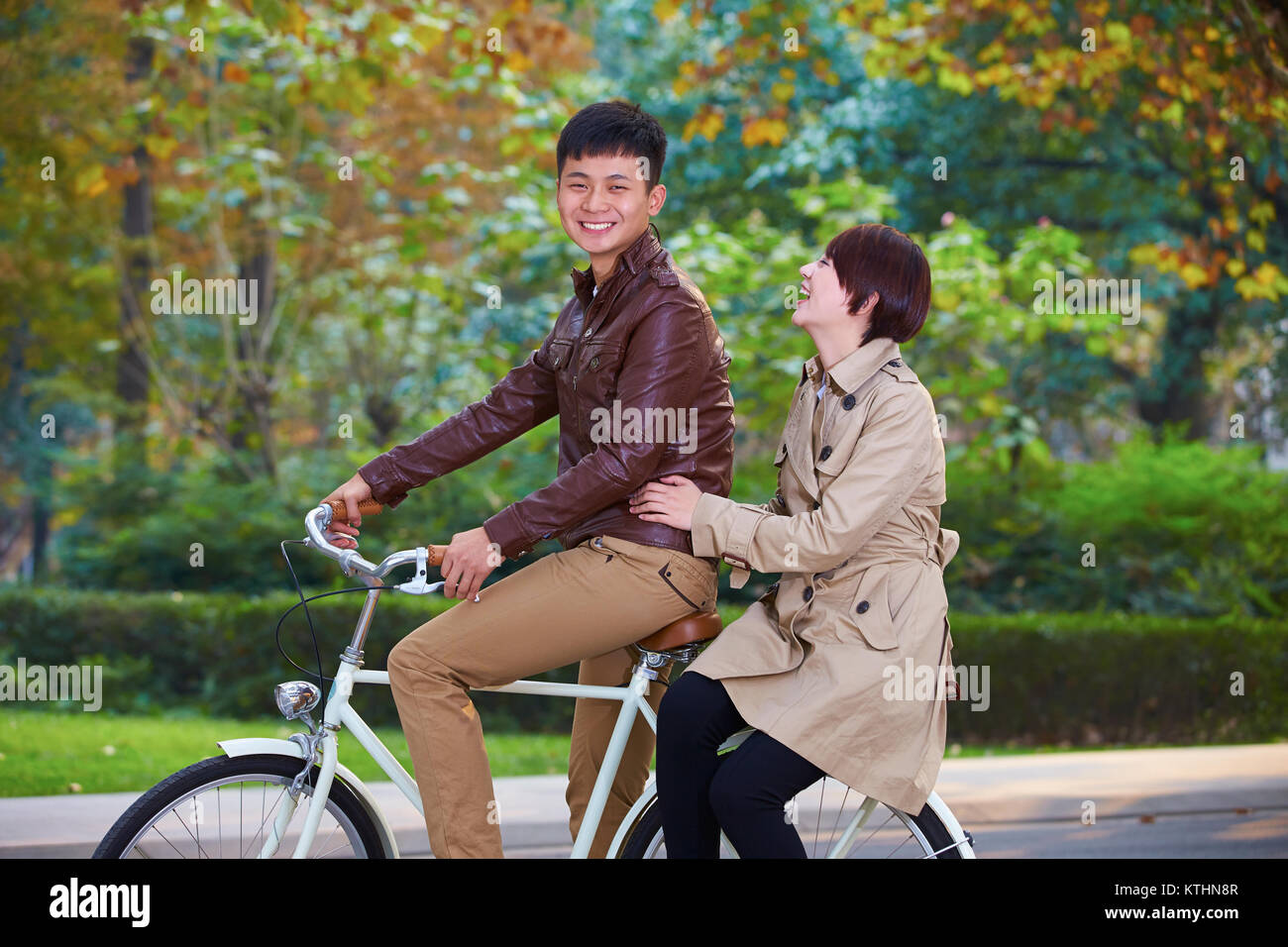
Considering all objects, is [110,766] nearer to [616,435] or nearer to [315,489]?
[315,489]

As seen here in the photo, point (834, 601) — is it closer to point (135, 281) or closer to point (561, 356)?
point (561, 356)

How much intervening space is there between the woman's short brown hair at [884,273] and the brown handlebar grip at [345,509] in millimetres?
1360

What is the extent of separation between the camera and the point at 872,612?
306cm

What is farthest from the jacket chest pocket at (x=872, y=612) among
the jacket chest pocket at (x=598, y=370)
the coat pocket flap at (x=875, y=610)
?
the jacket chest pocket at (x=598, y=370)

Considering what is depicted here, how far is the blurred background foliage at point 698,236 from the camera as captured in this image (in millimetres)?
9656

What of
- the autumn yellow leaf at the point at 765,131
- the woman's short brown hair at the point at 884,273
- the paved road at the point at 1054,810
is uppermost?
the autumn yellow leaf at the point at 765,131

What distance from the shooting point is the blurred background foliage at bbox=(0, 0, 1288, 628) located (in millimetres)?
9656

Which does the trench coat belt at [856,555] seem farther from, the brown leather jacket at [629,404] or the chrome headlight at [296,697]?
the chrome headlight at [296,697]

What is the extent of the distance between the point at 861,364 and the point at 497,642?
43.0 inches

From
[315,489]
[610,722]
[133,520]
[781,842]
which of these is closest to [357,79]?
[315,489]

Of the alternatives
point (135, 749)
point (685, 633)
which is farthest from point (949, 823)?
point (135, 749)

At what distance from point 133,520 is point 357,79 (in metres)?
4.48

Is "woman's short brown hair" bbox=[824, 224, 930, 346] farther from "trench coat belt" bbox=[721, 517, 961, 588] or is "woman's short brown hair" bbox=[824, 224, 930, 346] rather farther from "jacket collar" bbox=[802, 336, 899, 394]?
"trench coat belt" bbox=[721, 517, 961, 588]
